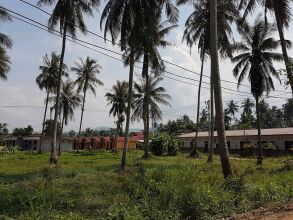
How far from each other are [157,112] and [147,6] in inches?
952

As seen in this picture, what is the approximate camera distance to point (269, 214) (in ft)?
33.7

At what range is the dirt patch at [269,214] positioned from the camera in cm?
967

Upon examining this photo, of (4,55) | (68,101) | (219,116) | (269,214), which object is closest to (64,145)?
(68,101)

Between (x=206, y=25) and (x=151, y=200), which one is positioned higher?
(x=206, y=25)

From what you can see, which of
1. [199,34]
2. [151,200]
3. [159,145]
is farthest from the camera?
[159,145]


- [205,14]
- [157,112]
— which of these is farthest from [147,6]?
[157,112]

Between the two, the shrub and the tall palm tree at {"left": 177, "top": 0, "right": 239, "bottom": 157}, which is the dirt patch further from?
the shrub

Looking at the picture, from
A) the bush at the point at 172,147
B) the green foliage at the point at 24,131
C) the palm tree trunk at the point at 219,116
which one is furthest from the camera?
the green foliage at the point at 24,131

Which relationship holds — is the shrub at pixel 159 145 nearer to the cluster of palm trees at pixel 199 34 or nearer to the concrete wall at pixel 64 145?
the cluster of palm trees at pixel 199 34

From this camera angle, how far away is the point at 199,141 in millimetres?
60250

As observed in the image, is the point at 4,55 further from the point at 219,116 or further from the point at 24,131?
the point at 24,131

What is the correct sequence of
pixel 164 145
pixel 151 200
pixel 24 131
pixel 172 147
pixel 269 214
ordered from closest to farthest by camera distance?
pixel 151 200 < pixel 269 214 < pixel 164 145 < pixel 172 147 < pixel 24 131

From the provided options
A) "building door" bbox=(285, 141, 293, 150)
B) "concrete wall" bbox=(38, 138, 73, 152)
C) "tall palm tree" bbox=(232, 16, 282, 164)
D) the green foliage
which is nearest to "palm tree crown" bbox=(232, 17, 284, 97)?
"tall palm tree" bbox=(232, 16, 282, 164)

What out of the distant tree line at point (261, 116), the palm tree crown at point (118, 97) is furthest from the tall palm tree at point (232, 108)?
the palm tree crown at point (118, 97)
